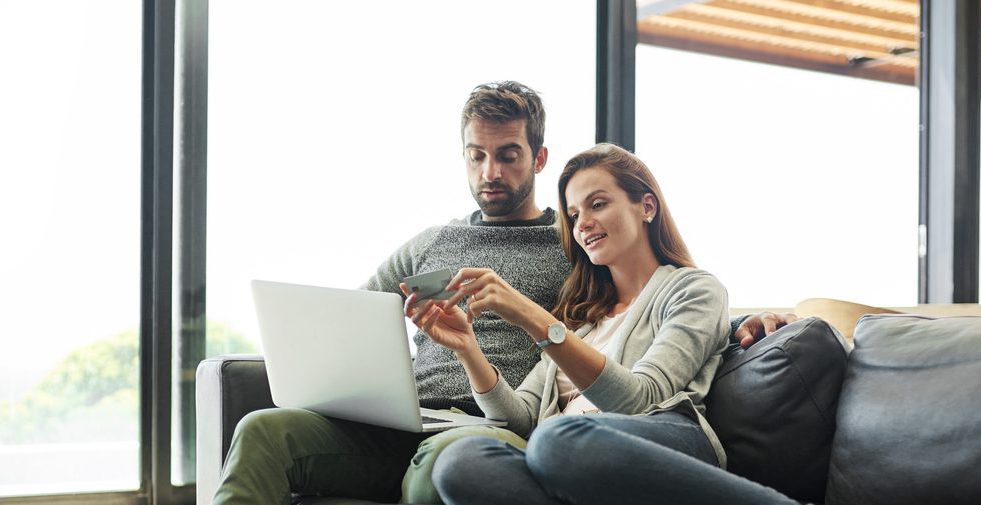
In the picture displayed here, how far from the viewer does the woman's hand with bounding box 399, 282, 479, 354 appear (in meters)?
1.79

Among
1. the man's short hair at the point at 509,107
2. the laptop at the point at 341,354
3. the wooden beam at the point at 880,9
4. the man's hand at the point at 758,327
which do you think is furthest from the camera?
the wooden beam at the point at 880,9

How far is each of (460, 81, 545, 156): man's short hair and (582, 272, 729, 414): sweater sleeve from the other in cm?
58

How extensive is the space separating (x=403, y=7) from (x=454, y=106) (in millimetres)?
346

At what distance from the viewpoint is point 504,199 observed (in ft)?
7.41

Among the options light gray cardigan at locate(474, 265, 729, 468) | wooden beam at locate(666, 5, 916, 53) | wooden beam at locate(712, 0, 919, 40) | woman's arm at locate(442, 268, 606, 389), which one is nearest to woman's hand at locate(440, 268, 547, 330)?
woman's arm at locate(442, 268, 606, 389)

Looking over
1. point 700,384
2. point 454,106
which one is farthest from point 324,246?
point 700,384

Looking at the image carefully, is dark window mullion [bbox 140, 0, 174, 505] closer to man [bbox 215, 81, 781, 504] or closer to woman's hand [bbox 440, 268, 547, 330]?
man [bbox 215, 81, 781, 504]

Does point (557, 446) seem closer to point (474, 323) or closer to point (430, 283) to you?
point (430, 283)

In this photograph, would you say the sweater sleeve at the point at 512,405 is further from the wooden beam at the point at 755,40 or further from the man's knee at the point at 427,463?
the wooden beam at the point at 755,40

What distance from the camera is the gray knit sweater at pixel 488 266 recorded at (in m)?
2.12

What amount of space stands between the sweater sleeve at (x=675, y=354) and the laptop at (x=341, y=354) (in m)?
0.30

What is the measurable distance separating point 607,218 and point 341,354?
623 millimetres

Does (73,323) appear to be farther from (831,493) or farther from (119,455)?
(831,493)

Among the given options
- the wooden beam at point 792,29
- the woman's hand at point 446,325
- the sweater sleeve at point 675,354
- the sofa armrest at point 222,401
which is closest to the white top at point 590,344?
the sweater sleeve at point 675,354
